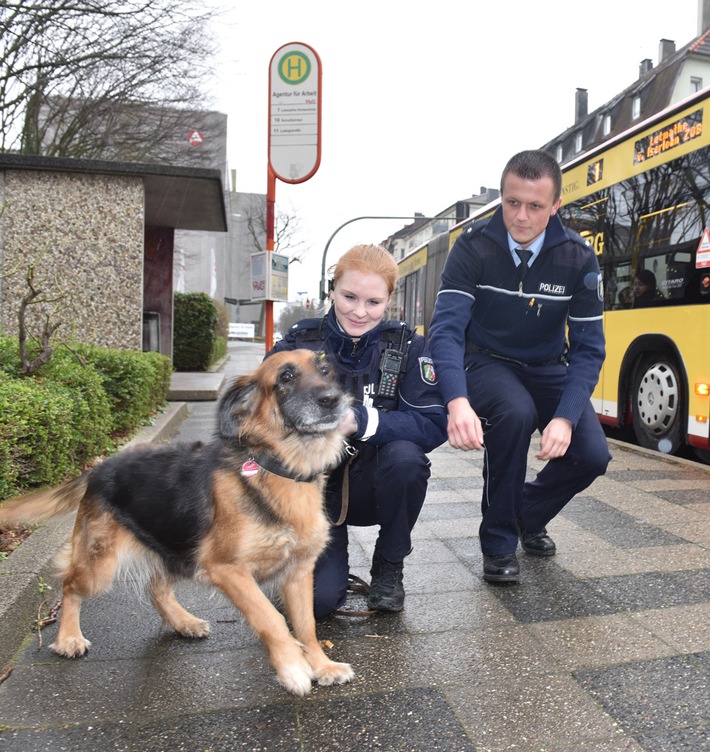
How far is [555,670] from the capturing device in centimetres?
258

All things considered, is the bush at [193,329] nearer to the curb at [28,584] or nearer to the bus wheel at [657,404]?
the bus wheel at [657,404]

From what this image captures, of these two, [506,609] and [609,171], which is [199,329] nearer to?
[609,171]

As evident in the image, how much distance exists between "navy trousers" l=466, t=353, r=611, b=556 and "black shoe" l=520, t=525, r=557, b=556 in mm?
126

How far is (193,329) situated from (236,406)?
52.6 feet

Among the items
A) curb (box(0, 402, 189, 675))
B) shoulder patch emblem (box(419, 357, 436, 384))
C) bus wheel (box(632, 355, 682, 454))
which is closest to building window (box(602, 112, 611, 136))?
bus wheel (box(632, 355, 682, 454))

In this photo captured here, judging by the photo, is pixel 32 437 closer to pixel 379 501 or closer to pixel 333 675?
pixel 379 501

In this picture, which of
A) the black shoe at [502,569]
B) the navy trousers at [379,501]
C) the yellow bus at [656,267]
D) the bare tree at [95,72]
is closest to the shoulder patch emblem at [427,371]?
the navy trousers at [379,501]

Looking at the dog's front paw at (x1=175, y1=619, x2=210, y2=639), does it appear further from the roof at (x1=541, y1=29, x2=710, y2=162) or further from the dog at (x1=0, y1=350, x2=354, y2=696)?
the roof at (x1=541, y1=29, x2=710, y2=162)

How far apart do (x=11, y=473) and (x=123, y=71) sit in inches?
608

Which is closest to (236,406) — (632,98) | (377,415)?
(377,415)

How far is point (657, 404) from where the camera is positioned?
7.68 metres

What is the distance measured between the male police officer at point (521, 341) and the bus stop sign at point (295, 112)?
16.9 feet

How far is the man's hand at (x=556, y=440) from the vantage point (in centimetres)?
333

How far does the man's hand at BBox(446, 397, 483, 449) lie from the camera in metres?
3.17
